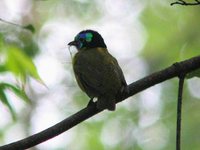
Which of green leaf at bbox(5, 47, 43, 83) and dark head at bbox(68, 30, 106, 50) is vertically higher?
green leaf at bbox(5, 47, 43, 83)

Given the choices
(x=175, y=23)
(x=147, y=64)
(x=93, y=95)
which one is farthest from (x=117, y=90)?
(x=175, y=23)

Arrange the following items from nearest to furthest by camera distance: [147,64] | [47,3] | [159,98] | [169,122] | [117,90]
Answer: [117,90] < [169,122] < [159,98] < [147,64] < [47,3]

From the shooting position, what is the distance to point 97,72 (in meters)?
4.84

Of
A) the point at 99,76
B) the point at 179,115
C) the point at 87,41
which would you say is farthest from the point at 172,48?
the point at 179,115

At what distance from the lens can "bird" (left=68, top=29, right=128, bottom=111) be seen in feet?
14.3

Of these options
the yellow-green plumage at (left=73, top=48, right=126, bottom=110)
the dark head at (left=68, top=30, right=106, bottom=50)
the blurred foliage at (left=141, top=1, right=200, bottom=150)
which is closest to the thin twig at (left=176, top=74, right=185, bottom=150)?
the yellow-green plumage at (left=73, top=48, right=126, bottom=110)

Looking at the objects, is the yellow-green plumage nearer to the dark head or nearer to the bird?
the bird

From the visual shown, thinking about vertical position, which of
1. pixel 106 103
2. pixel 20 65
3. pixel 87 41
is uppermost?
pixel 20 65

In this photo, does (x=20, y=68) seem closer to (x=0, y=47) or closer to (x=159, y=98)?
(x=0, y=47)

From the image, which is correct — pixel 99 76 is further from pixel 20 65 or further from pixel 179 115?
pixel 179 115

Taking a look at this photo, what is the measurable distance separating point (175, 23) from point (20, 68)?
10.6 metres

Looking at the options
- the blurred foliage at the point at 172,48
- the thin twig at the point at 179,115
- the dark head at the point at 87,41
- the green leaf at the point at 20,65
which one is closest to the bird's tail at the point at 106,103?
the green leaf at the point at 20,65

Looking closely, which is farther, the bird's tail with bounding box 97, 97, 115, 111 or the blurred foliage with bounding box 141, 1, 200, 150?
the blurred foliage with bounding box 141, 1, 200, 150

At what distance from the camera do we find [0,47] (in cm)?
352
